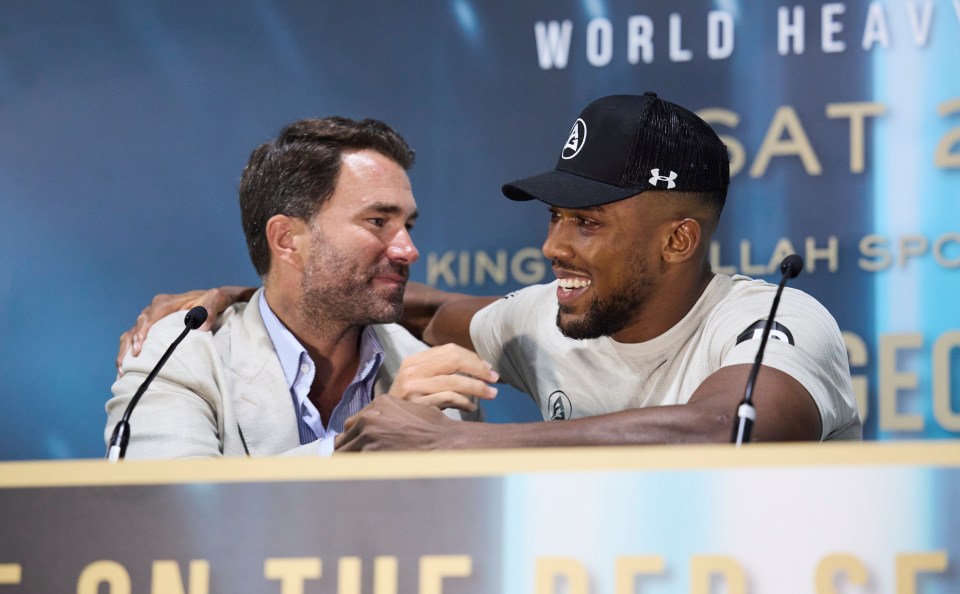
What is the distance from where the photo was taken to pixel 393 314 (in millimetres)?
2781

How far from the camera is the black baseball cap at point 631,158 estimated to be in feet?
7.80

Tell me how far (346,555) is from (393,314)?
1.45m

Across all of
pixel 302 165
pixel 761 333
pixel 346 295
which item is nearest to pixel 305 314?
pixel 346 295

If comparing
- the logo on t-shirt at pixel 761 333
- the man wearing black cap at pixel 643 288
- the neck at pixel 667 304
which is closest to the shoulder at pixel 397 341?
the man wearing black cap at pixel 643 288

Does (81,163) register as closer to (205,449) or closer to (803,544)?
(205,449)

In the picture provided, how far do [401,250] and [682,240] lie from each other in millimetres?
681

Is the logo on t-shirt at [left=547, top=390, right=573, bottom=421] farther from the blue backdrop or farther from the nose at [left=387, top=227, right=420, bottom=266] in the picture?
the blue backdrop

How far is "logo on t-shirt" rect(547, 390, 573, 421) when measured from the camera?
8.43 ft

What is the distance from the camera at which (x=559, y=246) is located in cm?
247

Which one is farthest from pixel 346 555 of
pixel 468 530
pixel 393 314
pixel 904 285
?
pixel 904 285

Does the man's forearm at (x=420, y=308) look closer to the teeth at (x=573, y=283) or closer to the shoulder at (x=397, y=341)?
the shoulder at (x=397, y=341)

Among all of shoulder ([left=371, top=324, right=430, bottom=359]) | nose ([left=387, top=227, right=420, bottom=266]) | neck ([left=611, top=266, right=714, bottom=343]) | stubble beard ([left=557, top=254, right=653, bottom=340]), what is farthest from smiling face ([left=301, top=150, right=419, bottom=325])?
neck ([left=611, top=266, right=714, bottom=343])

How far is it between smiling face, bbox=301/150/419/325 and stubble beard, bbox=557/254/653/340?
0.48 m

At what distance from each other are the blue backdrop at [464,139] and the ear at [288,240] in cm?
62
